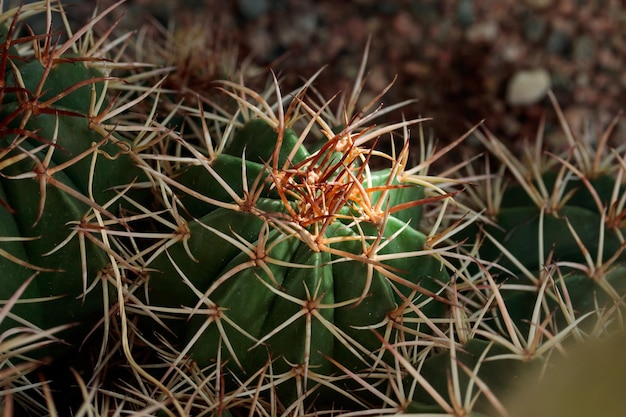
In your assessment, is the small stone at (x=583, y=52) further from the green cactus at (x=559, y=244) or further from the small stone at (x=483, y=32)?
the green cactus at (x=559, y=244)

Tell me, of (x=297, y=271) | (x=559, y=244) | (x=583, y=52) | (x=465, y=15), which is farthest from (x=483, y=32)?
(x=297, y=271)

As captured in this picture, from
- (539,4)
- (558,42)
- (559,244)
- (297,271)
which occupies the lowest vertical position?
(558,42)

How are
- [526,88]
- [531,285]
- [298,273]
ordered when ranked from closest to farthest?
[298,273], [531,285], [526,88]

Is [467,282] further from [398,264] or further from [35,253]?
[35,253]

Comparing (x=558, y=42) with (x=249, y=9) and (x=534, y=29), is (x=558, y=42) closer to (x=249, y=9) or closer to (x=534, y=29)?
(x=534, y=29)

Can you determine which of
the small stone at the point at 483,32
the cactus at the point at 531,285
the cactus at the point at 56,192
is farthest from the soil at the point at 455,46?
the cactus at the point at 56,192

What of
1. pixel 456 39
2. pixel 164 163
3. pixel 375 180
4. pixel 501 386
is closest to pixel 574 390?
pixel 501 386
